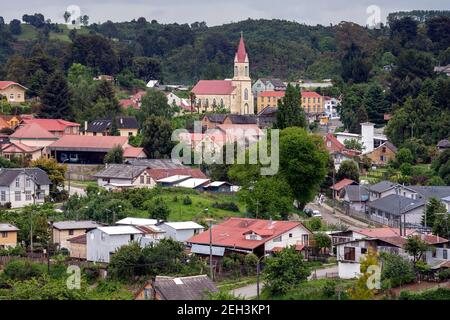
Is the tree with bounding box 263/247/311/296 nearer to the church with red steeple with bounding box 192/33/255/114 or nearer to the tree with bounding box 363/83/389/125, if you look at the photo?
the tree with bounding box 363/83/389/125

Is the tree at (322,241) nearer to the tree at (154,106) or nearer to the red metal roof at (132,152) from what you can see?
the red metal roof at (132,152)

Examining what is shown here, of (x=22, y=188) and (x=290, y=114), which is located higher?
(x=290, y=114)

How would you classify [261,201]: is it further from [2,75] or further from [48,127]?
[2,75]

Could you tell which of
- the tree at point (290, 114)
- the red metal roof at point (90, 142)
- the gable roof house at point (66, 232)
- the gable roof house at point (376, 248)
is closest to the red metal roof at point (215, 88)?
the red metal roof at point (90, 142)

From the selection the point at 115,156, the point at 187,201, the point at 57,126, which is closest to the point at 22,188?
the point at 187,201

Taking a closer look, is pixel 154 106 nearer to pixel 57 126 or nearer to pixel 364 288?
pixel 57 126

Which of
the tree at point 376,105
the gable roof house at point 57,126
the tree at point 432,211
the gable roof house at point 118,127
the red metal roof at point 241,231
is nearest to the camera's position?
the red metal roof at point 241,231
